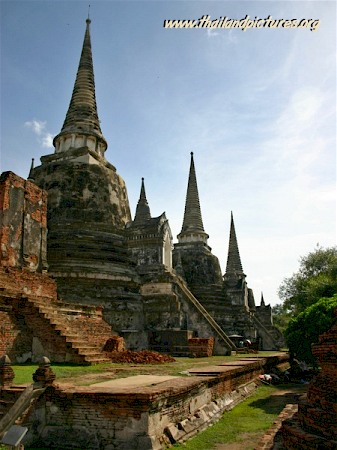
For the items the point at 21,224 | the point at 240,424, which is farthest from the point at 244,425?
the point at 21,224

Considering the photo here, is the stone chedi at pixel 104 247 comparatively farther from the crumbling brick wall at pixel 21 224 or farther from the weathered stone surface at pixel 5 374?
the weathered stone surface at pixel 5 374

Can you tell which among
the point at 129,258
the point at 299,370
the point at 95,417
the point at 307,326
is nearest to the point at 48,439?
the point at 95,417

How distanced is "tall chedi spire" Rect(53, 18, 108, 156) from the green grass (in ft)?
57.6

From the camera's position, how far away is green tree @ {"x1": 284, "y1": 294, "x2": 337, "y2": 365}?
15396mm

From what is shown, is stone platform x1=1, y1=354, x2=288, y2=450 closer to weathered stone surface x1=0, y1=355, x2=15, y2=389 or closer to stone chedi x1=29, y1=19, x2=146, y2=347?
weathered stone surface x1=0, y1=355, x2=15, y2=389

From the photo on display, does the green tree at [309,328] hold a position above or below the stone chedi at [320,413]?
above

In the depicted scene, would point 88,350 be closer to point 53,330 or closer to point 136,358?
point 53,330

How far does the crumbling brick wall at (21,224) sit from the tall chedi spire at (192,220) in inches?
833

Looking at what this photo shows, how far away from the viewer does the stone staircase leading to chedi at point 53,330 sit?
11.2m

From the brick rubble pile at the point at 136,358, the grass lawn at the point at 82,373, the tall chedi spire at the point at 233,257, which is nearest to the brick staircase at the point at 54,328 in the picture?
the brick rubble pile at the point at 136,358

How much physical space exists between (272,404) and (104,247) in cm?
1212

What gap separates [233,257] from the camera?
4081 cm

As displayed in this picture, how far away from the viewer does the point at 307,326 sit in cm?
1586

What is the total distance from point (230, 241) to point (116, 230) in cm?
2087
